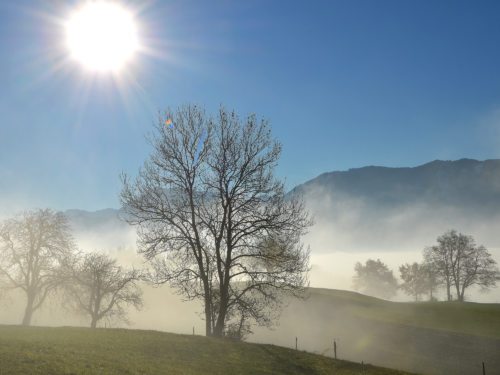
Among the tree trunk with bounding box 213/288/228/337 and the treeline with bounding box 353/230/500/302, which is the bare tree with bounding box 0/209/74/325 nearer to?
the tree trunk with bounding box 213/288/228/337

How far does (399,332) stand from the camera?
5938 cm

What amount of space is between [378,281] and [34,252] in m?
120

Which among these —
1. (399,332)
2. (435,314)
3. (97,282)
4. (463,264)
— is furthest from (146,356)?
(463,264)

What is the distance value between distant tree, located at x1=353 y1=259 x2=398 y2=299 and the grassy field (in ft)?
401

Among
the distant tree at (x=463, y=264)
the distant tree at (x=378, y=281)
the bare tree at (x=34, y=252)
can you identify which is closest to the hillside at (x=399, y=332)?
the distant tree at (x=463, y=264)

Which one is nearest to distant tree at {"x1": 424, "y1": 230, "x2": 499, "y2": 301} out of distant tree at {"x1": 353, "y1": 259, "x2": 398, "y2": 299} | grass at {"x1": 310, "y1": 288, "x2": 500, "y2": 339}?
grass at {"x1": 310, "y1": 288, "x2": 500, "y2": 339}

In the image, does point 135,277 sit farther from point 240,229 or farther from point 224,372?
point 224,372

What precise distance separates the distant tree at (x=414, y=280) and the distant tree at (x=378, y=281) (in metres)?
17.6

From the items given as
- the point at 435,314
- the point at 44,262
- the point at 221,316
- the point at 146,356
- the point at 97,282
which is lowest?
the point at 146,356

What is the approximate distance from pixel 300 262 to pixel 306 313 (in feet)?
178

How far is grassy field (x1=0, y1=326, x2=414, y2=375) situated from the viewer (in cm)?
1816

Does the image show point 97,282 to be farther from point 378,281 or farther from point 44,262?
point 378,281

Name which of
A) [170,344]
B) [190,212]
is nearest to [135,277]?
[190,212]

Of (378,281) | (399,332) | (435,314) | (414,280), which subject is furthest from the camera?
(378,281)
